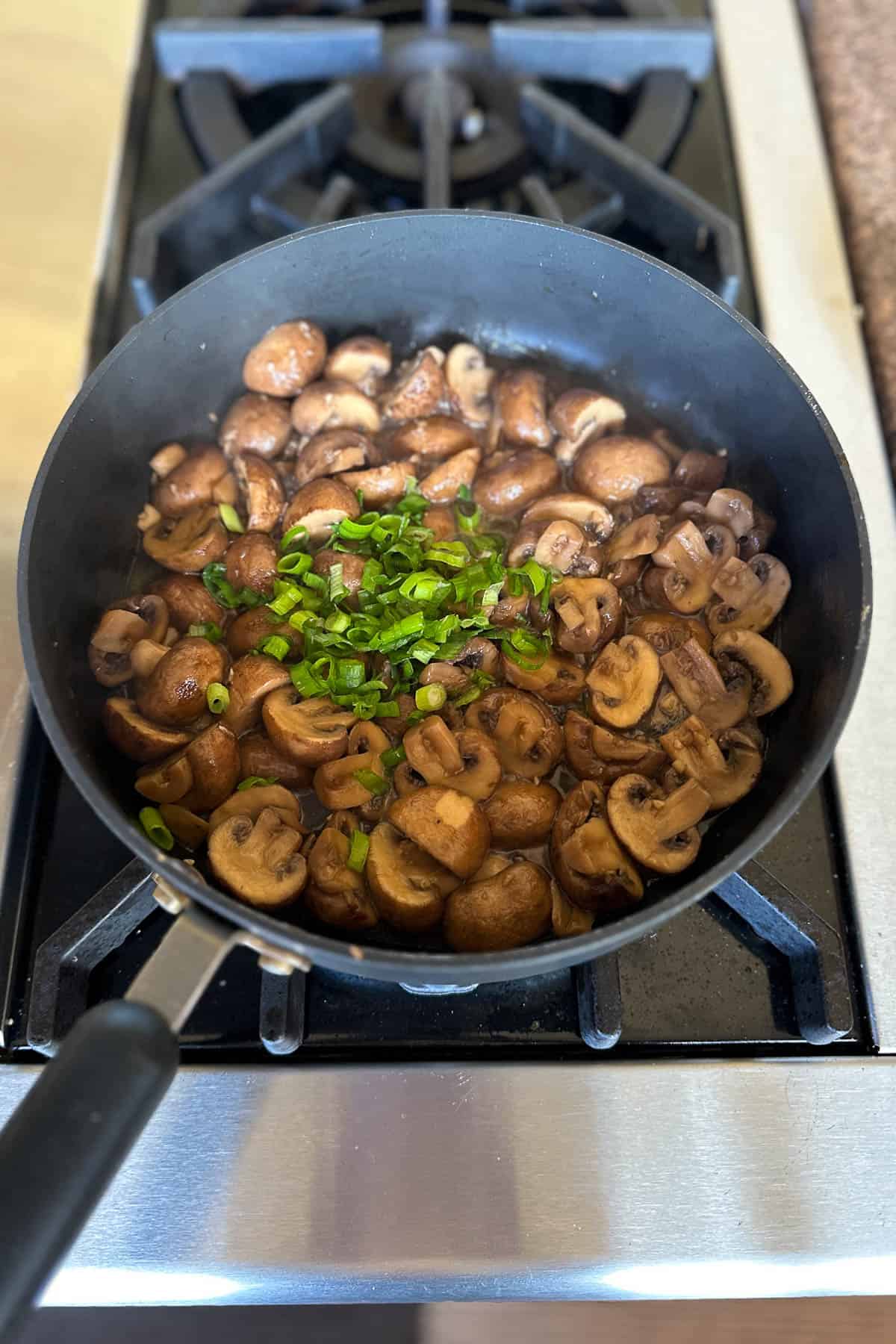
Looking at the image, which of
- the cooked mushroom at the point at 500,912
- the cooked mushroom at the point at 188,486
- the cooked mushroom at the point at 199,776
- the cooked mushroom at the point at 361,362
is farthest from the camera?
the cooked mushroom at the point at 361,362

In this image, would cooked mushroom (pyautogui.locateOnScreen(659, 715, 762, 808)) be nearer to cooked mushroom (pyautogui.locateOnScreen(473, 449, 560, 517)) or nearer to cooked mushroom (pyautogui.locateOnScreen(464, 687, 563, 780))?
cooked mushroom (pyautogui.locateOnScreen(464, 687, 563, 780))

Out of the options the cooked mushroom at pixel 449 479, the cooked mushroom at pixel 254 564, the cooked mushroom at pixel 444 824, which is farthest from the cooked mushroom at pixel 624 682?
the cooked mushroom at pixel 254 564

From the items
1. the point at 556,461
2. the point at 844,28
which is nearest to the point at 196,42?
the point at 556,461

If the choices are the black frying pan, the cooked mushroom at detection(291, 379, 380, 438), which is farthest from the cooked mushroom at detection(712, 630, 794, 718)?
the cooked mushroom at detection(291, 379, 380, 438)

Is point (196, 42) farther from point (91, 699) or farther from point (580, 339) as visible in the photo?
point (91, 699)

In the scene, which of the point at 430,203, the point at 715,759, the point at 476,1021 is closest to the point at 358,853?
the point at 476,1021

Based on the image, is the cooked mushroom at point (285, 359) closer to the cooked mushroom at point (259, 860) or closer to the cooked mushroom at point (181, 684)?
the cooked mushroom at point (181, 684)
